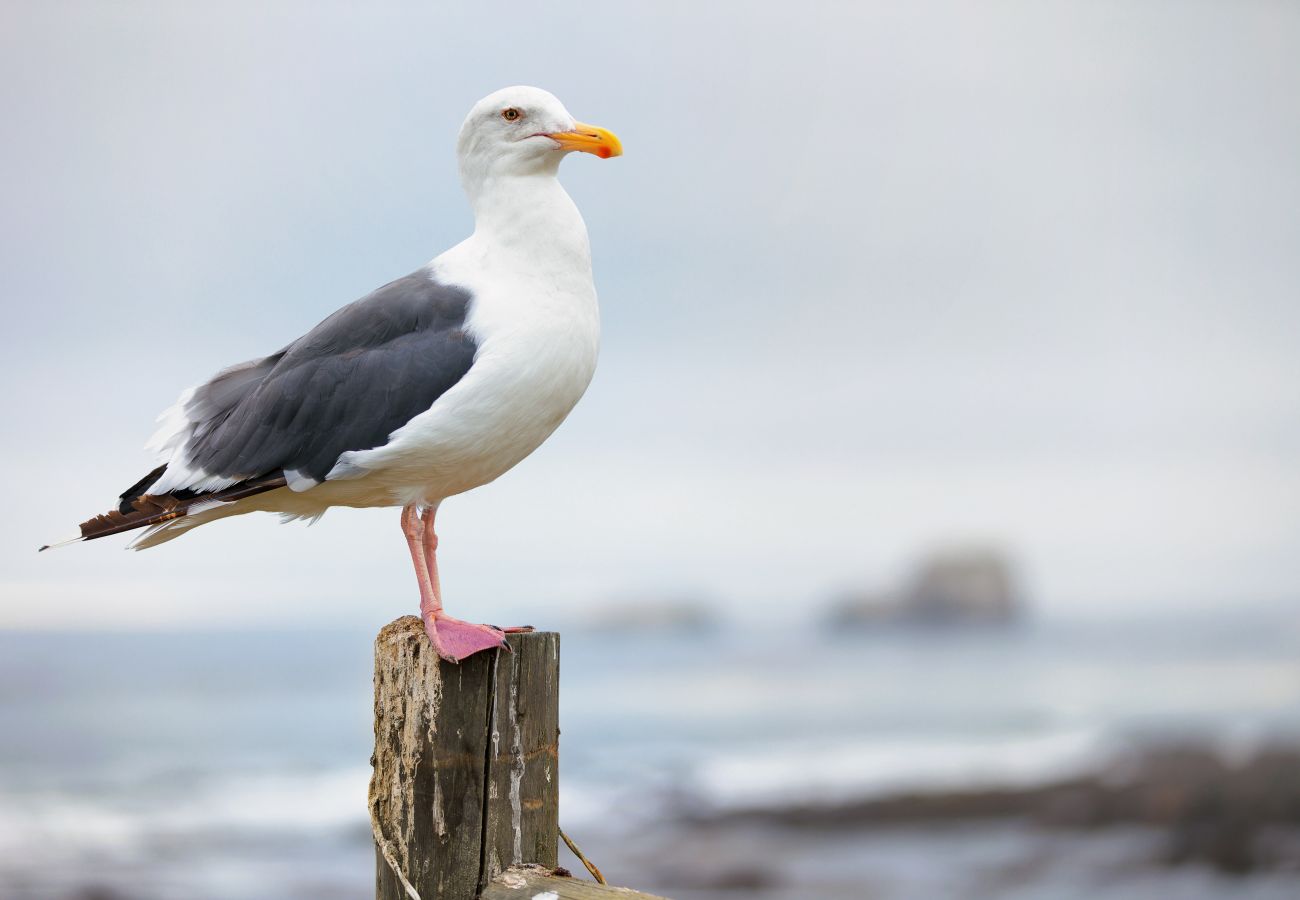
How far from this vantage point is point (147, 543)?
174 inches

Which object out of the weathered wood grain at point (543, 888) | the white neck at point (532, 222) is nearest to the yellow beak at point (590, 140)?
the white neck at point (532, 222)

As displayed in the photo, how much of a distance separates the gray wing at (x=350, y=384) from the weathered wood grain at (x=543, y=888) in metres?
1.39

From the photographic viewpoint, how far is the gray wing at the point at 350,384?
4082mm

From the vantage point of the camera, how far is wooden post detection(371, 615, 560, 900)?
361 centimetres

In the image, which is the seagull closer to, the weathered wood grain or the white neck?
the white neck

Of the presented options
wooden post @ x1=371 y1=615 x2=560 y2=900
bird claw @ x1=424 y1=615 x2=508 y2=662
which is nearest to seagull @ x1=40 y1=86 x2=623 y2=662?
bird claw @ x1=424 y1=615 x2=508 y2=662

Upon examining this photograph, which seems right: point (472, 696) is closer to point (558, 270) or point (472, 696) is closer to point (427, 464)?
point (427, 464)

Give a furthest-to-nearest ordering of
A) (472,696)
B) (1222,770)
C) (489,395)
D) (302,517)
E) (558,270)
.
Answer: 1. (1222,770)
2. (302,517)
3. (558,270)
4. (489,395)
5. (472,696)

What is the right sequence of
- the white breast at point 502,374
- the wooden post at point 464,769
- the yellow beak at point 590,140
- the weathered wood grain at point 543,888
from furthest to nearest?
1. the yellow beak at point 590,140
2. the white breast at point 502,374
3. the wooden post at point 464,769
4. the weathered wood grain at point 543,888

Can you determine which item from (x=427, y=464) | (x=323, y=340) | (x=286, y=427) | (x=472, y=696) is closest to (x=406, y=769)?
(x=472, y=696)

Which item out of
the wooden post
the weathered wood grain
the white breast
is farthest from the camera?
the white breast

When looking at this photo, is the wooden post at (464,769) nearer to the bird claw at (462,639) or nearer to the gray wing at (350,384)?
the bird claw at (462,639)

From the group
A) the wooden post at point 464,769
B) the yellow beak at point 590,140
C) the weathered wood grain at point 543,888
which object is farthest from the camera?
the yellow beak at point 590,140

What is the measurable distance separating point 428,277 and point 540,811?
1.77 m
